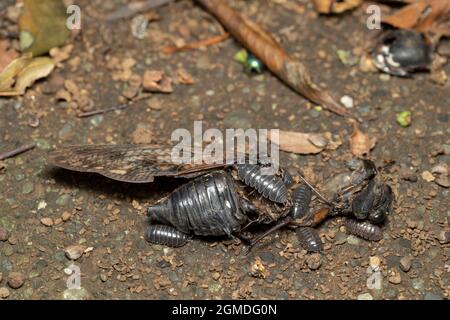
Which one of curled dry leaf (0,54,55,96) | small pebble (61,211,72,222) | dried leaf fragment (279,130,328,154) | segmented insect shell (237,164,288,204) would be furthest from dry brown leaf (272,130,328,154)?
curled dry leaf (0,54,55,96)

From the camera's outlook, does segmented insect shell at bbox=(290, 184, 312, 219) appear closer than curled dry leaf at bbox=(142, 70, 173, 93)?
Yes

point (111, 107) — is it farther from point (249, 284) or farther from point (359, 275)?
point (359, 275)

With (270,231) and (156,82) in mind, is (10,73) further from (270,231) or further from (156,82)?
(270,231)

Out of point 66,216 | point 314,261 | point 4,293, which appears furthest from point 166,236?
point 4,293

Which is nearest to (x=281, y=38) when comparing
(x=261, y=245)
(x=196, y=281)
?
(x=261, y=245)

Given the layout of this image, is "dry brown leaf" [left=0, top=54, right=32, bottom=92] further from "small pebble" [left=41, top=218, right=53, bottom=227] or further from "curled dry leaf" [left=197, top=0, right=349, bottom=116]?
"curled dry leaf" [left=197, top=0, right=349, bottom=116]

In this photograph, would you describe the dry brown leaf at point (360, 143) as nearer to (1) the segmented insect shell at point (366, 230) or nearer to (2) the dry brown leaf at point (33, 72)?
(1) the segmented insect shell at point (366, 230)

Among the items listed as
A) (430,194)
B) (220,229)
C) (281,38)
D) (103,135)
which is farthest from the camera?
(281,38)
